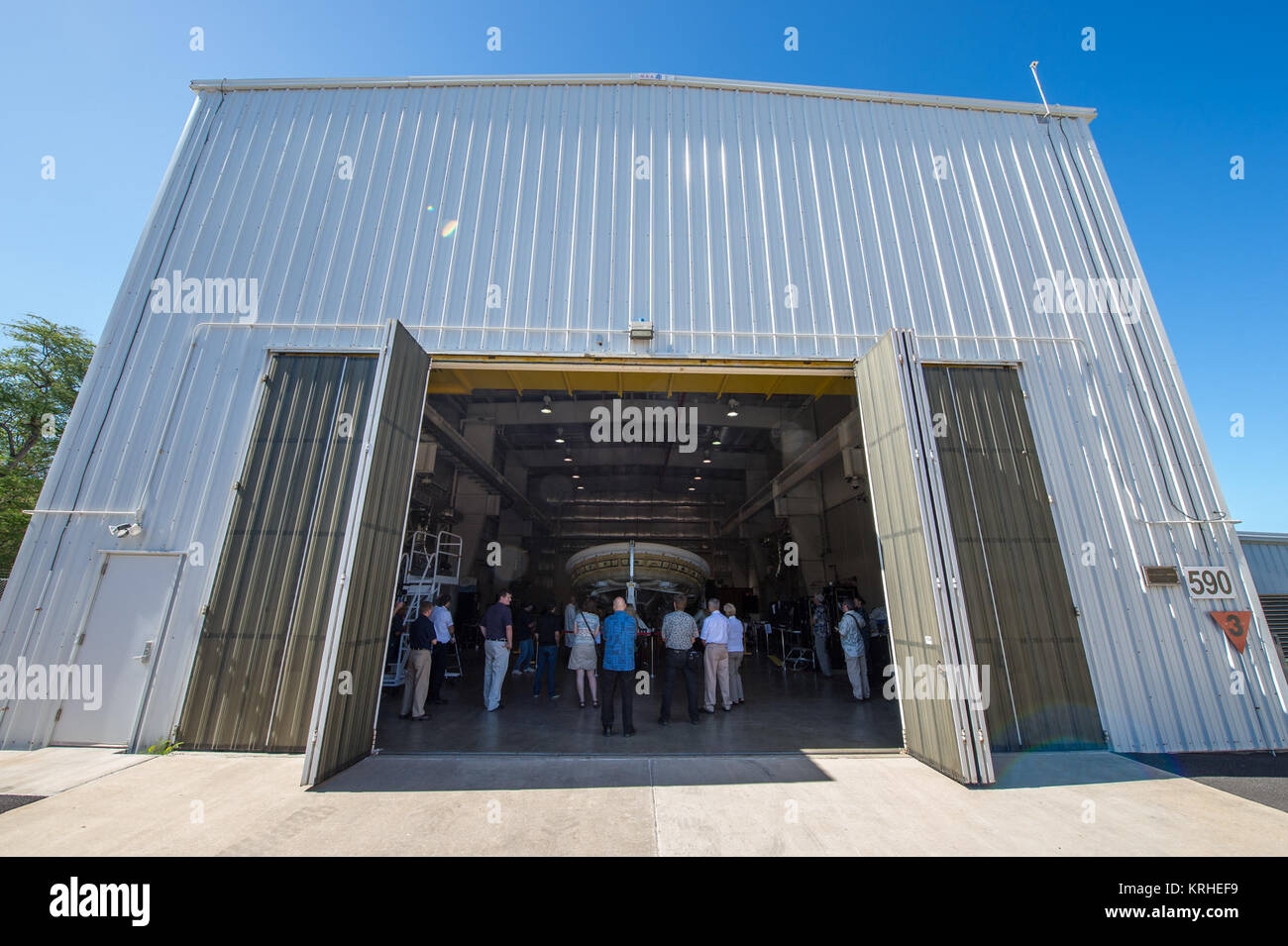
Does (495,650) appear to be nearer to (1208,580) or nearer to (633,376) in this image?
(633,376)

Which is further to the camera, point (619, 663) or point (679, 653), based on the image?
point (679, 653)

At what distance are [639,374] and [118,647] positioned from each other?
791 centimetres

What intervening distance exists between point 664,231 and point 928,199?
4.82 meters

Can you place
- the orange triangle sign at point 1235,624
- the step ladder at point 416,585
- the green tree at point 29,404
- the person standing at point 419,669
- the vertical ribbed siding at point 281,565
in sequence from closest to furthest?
the vertical ribbed siding at point 281,565, the orange triangle sign at point 1235,624, the person standing at point 419,669, the step ladder at point 416,585, the green tree at point 29,404

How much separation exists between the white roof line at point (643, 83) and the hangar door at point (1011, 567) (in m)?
5.65

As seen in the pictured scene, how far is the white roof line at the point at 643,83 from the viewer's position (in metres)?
8.89

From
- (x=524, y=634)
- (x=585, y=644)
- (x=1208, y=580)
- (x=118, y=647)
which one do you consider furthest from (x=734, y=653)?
(x=118, y=647)

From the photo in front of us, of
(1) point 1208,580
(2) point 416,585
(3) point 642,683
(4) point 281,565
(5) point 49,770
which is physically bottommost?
(5) point 49,770

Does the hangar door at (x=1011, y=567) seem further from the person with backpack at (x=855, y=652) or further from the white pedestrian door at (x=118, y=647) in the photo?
the white pedestrian door at (x=118, y=647)

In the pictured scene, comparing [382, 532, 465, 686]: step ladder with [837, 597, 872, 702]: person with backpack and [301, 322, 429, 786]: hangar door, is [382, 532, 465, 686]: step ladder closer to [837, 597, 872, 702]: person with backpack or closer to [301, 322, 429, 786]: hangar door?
[301, 322, 429, 786]: hangar door

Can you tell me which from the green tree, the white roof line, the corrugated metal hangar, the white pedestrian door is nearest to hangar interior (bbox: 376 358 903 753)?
the corrugated metal hangar

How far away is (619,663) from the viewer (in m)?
6.91

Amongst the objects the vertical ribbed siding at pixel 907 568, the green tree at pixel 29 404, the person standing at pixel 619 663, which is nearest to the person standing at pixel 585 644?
the person standing at pixel 619 663
